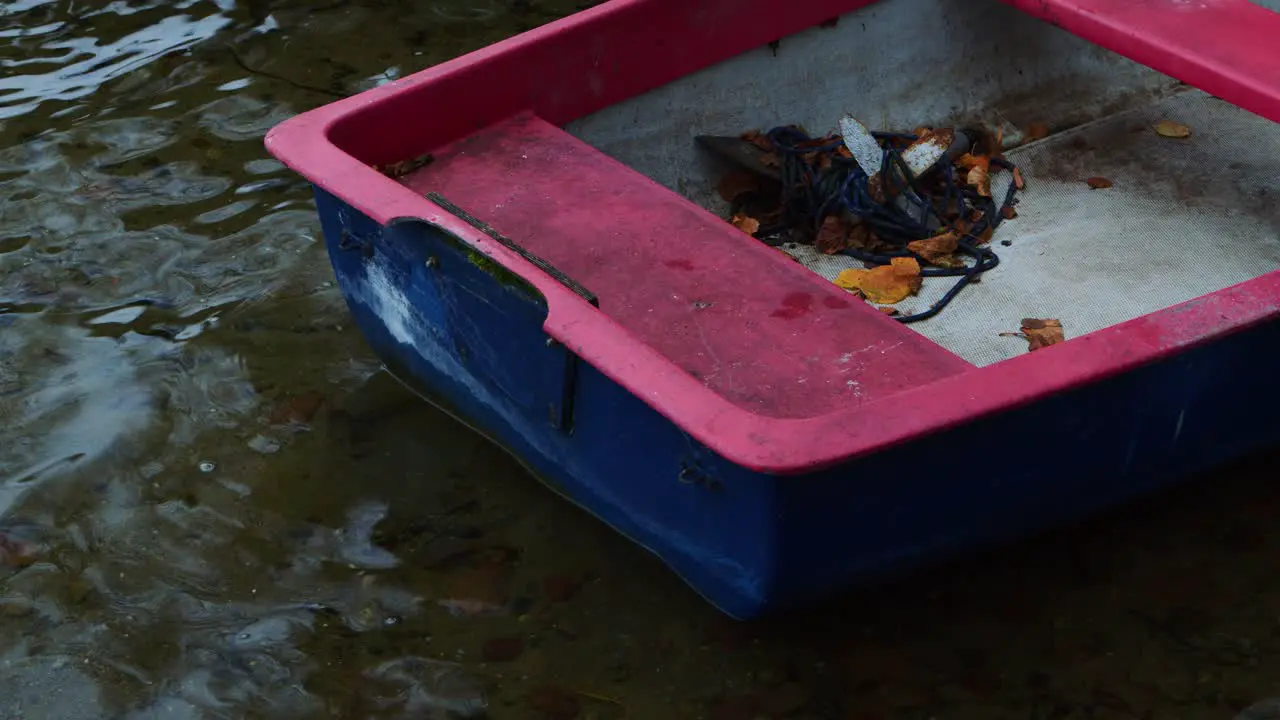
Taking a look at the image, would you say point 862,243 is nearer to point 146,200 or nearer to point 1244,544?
point 1244,544

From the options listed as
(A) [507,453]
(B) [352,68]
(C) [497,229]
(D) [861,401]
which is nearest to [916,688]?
(D) [861,401]

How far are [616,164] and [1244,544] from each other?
5.37ft

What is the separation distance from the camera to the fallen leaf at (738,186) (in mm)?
3988

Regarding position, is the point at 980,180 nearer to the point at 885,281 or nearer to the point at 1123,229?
the point at 1123,229

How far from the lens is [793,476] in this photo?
246cm

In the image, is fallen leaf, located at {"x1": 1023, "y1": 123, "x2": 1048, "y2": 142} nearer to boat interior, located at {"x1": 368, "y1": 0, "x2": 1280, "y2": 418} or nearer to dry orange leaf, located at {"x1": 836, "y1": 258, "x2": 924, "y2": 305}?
boat interior, located at {"x1": 368, "y1": 0, "x2": 1280, "y2": 418}

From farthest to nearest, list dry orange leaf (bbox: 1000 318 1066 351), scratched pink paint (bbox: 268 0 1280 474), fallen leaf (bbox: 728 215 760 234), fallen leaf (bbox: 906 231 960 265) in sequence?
fallen leaf (bbox: 728 215 760 234)
fallen leaf (bbox: 906 231 960 265)
dry orange leaf (bbox: 1000 318 1066 351)
scratched pink paint (bbox: 268 0 1280 474)

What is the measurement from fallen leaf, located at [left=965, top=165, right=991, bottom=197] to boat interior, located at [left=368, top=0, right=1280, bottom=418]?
0.10 metres

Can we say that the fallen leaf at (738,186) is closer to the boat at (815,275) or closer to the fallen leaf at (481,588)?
the boat at (815,275)

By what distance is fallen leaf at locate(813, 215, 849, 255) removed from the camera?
3.79m

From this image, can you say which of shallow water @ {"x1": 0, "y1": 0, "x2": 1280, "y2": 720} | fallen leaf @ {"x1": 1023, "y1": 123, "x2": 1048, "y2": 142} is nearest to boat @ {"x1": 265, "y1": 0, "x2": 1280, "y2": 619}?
fallen leaf @ {"x1": 1023, "y1": 123, "x2": 1048, "y2": 142}

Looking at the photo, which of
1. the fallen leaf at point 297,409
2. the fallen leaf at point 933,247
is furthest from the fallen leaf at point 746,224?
the fallen leaf at point 297,409

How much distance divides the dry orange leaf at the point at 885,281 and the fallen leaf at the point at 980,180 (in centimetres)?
40

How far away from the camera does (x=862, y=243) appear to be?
3.80 m
